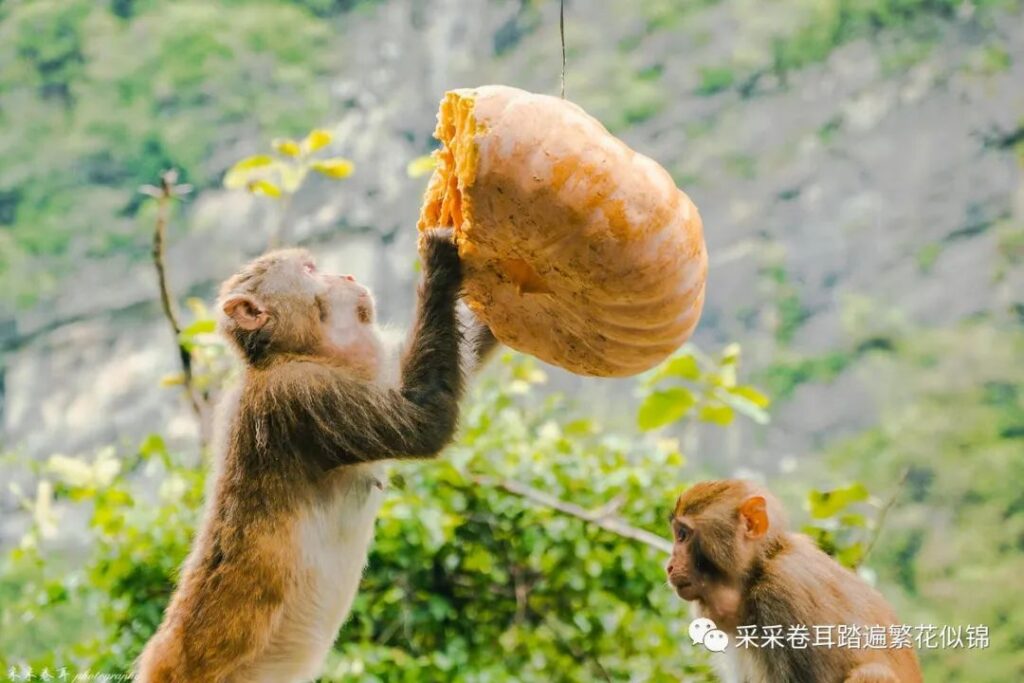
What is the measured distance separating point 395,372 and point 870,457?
33.1ft

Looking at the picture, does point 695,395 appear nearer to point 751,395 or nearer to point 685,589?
point 751,395

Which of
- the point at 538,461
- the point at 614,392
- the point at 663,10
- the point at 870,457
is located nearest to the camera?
the point at 538,461

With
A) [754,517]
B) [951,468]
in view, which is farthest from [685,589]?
[951,468]

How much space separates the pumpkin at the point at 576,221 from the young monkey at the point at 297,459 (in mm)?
442

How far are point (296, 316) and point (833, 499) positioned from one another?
7.17ft

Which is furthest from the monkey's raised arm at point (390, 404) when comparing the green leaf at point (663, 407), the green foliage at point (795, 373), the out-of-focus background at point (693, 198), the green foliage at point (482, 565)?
the green foliage at point (795, 373)

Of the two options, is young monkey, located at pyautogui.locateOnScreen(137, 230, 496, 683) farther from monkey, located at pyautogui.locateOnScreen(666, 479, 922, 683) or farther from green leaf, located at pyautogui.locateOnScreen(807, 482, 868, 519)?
green leaf, located at pyautogui.locateOnScreen(807, 482, 868, 519)

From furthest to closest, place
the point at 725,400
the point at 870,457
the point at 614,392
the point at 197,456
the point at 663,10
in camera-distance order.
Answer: the point at 663,10, the point at 614,392, the point at 870,457, the point at 197,456, the point at 725,400

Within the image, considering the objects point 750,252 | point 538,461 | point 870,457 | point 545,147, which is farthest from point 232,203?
point 545,147

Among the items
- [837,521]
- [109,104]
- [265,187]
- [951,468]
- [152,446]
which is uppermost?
[265,187]

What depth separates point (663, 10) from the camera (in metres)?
14.2

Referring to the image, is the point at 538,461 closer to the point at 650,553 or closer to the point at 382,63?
the point at 650,553

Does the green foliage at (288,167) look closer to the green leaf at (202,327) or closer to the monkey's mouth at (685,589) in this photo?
the green leaf at (202,327)

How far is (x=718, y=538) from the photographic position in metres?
3.14
